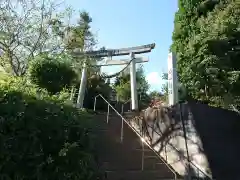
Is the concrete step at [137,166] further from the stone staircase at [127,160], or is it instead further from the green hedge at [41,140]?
the green hedge at [41,140]

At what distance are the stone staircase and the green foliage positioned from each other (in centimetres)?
298

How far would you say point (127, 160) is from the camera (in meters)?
7.09

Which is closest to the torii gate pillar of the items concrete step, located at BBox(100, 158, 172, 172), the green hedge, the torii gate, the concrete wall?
the torii gate

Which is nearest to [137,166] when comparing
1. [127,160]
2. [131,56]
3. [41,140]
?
[127,160]

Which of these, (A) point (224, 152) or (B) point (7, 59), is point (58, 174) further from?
(B) point (7, 59)

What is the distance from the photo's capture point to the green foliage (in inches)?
416

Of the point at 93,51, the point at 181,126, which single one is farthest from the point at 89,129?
the point at 93,51

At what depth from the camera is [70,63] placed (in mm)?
11844

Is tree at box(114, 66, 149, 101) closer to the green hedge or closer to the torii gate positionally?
the torii gate

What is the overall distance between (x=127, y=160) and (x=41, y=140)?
2.78 m

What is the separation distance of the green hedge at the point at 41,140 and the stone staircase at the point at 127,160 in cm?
86

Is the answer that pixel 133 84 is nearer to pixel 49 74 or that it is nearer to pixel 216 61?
pixel 49 74

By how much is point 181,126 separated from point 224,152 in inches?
46.2

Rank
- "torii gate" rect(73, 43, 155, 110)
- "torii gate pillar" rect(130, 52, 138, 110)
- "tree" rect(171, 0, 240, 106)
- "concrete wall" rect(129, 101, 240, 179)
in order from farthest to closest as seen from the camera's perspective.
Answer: "torii gate pillar" rect(130, 52, 138, 110), "torii gate" rect(73, 43, 155, 110), "tree" rect(171, 0, 240, 106), "concrete wall" rect(129, 101, 240, 179)
